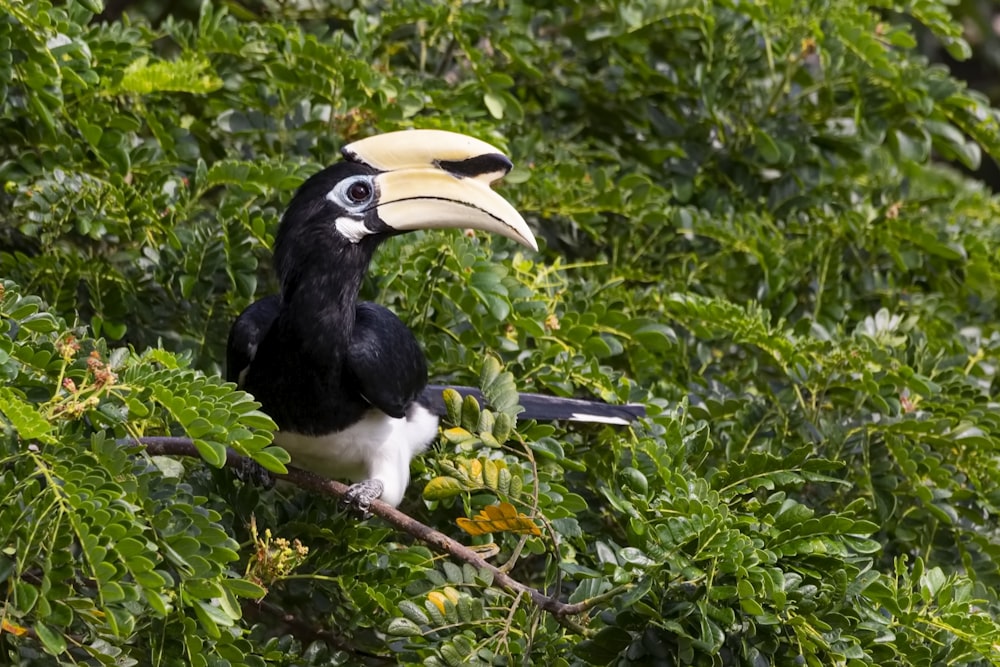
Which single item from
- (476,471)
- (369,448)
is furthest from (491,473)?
(369,448)

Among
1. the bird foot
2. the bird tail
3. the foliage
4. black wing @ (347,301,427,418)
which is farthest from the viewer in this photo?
the bird tail

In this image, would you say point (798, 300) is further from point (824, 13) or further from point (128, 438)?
point (128, 438)

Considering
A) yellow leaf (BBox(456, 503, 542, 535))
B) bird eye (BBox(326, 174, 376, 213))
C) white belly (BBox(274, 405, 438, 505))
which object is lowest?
white belly (BBox(274, 405, 438, 505))

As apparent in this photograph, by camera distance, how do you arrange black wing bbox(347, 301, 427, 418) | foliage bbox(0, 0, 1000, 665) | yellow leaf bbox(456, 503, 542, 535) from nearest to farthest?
foliage bbox(0, 0, 1000, 665) < yellow leaf bbox(456, 503, 542, 535) < black wing bbox(347, 301, 427, 418)

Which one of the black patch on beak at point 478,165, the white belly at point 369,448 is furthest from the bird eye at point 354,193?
the white belly at point 369,448

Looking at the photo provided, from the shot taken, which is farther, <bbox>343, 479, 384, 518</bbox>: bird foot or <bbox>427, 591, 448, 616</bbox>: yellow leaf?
<bbox>343, 479, 384, 518</bbox>: bird foot

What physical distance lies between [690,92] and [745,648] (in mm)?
1619

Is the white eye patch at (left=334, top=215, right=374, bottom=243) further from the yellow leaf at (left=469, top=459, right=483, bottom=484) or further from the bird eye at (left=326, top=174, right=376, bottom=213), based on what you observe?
the yellow leaf at (left=469, top=459, right=483, bottom=484)

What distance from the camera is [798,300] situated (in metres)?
2.91

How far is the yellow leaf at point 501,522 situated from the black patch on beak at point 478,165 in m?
0.59

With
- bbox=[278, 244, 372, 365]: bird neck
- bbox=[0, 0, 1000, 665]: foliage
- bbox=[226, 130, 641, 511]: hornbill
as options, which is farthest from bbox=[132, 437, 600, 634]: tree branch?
bbox=[278, 244, 372, 365]: bird neck

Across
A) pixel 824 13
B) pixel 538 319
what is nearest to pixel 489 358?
pixel 538 319

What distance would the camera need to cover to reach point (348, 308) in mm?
2197

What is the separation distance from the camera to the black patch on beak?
2086 millimetres
